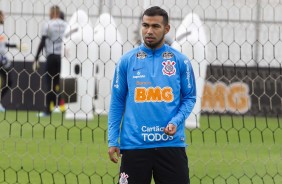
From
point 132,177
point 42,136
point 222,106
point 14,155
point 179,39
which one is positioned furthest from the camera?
point 222,106

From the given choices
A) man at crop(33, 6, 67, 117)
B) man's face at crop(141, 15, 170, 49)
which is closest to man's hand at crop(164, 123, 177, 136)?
man's face at crop(141, 15, 170, 49)

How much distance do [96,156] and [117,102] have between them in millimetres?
3964

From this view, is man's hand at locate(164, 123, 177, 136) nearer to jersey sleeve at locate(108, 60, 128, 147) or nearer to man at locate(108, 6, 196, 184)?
man at locate(108, 6, 196, 184)

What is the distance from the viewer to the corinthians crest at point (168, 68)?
5184 mm

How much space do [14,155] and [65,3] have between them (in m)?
6.98

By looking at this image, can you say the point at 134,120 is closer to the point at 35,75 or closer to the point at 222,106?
the point at 222,106

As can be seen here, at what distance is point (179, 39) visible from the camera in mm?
11820

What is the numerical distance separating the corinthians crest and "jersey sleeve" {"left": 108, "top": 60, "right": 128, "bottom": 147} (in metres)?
0.27

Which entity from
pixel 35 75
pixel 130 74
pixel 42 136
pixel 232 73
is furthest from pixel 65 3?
pixel 130 74

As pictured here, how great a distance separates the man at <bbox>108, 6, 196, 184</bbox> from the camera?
5117mm

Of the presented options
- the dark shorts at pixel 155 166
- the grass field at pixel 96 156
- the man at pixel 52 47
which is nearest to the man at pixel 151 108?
the dark shorts at pixel 155 166

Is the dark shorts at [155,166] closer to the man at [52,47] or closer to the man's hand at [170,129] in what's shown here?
the man's hand at [170,129]

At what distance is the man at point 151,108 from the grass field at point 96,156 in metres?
2.41

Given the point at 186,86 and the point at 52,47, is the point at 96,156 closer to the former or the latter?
the point at 186,86
